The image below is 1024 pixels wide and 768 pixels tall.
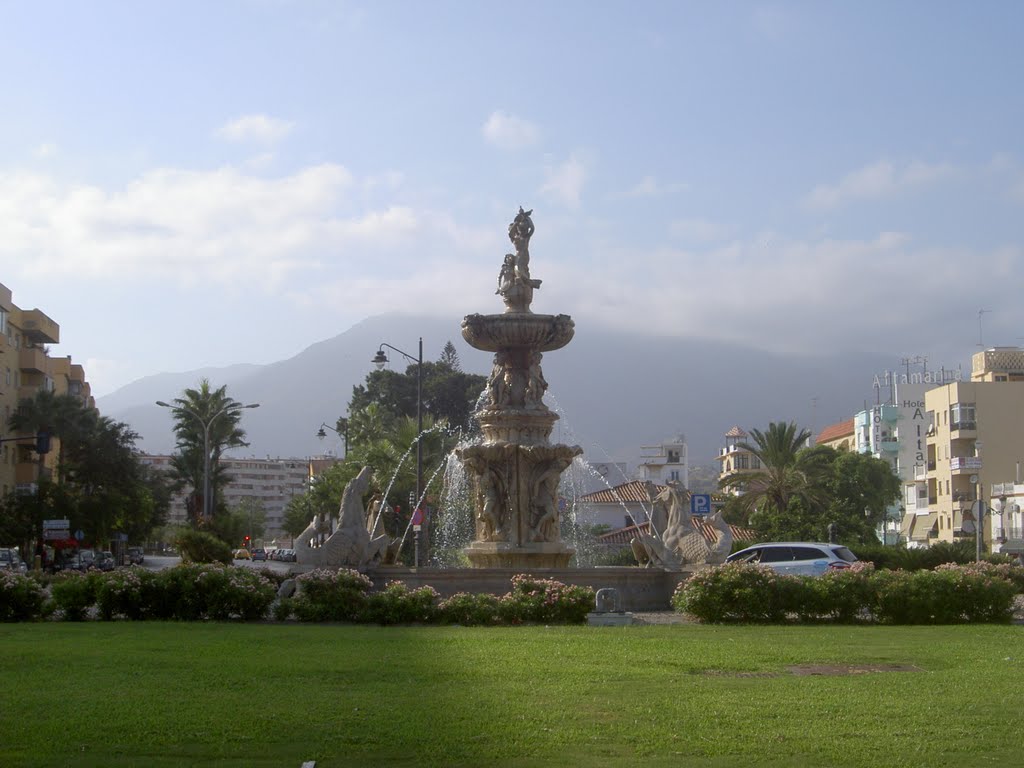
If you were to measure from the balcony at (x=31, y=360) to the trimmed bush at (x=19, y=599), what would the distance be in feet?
169

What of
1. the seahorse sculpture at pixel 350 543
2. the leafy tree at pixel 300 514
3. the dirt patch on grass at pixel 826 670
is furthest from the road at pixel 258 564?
the dirt patch on grass at pixel 826 670

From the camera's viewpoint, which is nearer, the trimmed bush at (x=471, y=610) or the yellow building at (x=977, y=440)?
the trimmed bush at (x=471, y=610)

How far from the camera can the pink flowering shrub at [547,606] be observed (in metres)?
18.1

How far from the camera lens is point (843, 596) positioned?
1936cm

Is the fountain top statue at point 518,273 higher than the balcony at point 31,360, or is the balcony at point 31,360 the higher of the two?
the balcony at point 31,360

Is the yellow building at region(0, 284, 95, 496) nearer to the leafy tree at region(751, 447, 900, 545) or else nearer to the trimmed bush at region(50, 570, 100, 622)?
the leafy tree at region(751, 447, 900, 545)

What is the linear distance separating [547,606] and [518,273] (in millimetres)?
9179

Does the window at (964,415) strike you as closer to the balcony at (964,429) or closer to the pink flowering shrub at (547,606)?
the balcony at (964,429)

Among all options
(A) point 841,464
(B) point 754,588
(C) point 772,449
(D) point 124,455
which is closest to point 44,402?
(D) point 124,455

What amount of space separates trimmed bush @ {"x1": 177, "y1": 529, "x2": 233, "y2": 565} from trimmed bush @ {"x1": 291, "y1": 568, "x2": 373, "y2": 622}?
72.2 ft

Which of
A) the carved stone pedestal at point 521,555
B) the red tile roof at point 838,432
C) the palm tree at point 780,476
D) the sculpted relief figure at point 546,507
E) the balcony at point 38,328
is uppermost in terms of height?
the balcony at point 38,328

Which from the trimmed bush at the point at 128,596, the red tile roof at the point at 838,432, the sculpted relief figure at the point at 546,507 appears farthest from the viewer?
the red tile roof at the point at 838,432

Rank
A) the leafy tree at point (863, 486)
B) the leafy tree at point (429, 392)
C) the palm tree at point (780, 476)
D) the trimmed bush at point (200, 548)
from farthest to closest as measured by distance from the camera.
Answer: the leafy tree at point (429, 392) < the leafy tree at point (863, 486) < the palm tree at point (780, 476) < the trimmed bush at point (200, 548)

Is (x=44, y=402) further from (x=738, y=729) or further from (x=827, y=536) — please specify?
(x=738, y=729)
